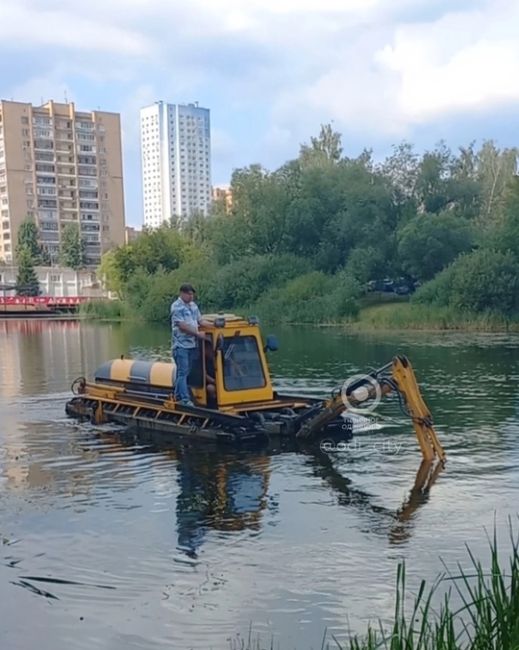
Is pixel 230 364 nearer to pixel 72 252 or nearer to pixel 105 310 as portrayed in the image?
pixel 105 310

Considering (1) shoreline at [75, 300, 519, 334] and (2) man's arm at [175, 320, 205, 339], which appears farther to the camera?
(1) shoreline at [75, 300, 519, 334]

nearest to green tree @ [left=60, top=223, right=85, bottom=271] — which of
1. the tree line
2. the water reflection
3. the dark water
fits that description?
the tree line

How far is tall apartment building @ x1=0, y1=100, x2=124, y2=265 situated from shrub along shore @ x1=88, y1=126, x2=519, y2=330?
5642cm

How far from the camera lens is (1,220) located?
123 m

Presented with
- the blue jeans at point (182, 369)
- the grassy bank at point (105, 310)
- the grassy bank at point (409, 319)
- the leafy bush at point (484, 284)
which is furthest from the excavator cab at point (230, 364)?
the grassy bank at point (105, 310)

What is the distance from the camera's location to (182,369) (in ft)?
42.9

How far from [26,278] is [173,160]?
82030mm

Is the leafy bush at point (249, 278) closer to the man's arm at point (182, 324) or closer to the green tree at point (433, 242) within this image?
the green tree at point (433, 242)

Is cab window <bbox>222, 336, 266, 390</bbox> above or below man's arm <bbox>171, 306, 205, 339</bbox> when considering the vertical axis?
below

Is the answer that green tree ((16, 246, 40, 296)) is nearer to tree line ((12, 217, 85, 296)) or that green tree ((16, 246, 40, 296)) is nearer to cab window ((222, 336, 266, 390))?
tree line ((12, 217, 85, 296))

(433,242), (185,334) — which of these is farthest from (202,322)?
(433,242)

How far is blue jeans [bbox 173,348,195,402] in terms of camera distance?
13.0 meters

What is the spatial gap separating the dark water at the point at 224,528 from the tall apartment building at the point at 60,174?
107616 mm

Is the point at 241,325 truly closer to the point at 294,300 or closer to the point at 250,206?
the point at 294,300
